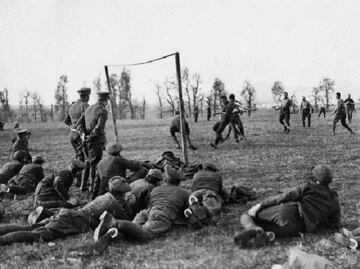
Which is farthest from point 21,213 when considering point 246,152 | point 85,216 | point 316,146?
point 316,146

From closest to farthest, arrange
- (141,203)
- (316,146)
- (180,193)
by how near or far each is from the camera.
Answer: (180,193), (141,203), (316,146)

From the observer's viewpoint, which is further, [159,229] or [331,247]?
[159,229]

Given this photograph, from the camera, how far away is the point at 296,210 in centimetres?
598

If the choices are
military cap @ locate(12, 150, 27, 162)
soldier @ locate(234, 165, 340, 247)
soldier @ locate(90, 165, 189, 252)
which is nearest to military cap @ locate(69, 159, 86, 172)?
military cap @ locate(12, 150, 27, 162)

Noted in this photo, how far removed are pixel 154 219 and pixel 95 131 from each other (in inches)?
145

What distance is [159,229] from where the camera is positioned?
6.24 meters

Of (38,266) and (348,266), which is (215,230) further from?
(38,266)

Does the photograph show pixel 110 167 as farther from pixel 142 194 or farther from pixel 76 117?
pixel 76 117

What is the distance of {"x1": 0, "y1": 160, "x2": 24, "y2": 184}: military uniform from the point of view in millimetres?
10328

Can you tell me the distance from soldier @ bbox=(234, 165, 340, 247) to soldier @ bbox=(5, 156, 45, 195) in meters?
5.62

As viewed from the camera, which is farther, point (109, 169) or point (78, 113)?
point (78, 113)

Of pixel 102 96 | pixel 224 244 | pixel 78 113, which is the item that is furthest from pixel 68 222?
pixel 78 113

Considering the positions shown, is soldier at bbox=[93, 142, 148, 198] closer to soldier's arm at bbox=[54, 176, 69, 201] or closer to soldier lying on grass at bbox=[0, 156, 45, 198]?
soldier's arm at bbox=[54, 176, 69, 201]

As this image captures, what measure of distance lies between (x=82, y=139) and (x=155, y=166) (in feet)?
6.71
